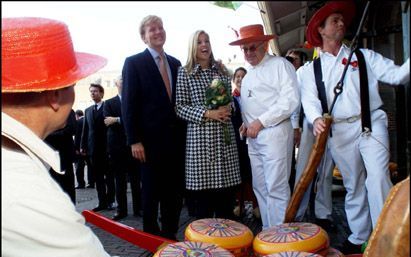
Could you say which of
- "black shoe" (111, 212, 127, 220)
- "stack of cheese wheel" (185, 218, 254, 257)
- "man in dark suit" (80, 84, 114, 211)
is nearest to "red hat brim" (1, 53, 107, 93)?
"stack of cheese wheel" (185, 218, 254, 257)

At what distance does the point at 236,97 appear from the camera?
4.79 m

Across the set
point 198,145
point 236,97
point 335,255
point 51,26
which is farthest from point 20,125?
point 236,97

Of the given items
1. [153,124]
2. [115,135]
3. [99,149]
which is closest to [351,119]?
[153,124]

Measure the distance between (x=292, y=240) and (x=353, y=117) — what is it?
46.7 inches

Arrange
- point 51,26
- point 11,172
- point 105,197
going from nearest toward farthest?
point 11,172 < point 51,26 < point 105,197

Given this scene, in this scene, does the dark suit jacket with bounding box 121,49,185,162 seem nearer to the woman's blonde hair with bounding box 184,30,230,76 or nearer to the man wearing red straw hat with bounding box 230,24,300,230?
the woman's blonde hair with bounding box 184,30,230,76

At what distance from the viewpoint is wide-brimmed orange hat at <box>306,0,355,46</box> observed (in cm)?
213

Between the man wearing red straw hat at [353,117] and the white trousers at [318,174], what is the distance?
17.2 inches

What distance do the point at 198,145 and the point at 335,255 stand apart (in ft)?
4.70

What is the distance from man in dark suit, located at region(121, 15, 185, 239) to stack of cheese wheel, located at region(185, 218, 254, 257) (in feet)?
3.35

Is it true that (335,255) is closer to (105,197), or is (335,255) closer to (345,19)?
(345,19)

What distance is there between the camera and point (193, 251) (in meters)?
2.02

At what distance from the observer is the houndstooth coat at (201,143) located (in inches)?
132

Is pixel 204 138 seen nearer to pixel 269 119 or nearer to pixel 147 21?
pixel 269 119
